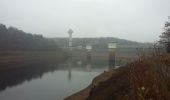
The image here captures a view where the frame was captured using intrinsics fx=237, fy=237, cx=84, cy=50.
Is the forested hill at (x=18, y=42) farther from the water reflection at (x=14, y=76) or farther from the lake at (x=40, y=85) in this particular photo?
the lake at (x=40, y=85)

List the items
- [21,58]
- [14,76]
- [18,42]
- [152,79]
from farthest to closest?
[18,42] → [21,58] → [14,76] → [152,79]

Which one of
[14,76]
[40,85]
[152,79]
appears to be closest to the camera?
[152,79]

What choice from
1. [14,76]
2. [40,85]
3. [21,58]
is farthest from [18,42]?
[40,85]

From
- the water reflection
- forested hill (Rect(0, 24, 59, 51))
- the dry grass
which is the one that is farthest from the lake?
forested hill (Rect(0, 24, 59, 51))

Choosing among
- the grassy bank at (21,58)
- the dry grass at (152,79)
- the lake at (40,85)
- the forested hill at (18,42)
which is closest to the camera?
Answer: the dry grass at (152,79)

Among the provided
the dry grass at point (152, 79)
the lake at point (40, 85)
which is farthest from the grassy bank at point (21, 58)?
the dry grass at point (152, 79)

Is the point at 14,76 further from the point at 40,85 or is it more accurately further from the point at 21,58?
the point at 21,58

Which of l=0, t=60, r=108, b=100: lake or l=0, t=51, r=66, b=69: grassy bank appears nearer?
l=0, t=60, r=108, b=100: lake

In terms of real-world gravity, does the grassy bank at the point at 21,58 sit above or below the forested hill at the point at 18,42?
below

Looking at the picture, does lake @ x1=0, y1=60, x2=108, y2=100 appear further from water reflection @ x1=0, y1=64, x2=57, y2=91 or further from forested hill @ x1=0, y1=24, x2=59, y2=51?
forested hill @ x1=0, y1=24, x2=59, y2=51

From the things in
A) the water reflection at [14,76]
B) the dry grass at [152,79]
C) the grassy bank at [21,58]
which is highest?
the dry grass at [152,79]

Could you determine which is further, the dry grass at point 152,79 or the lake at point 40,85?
the lake at point 40,85

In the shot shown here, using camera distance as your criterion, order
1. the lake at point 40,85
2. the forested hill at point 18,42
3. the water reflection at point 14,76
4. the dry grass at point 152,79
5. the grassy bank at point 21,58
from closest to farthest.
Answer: the dry grass at point 152,79 → the lake at point 40,85 → the water reflection at point 14,76 → the grassy bank at point 21,58 → the forested hill at point 18,42

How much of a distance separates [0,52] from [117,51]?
1609 inches
